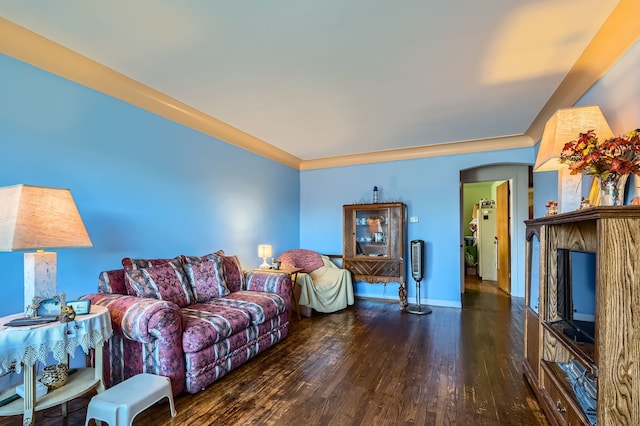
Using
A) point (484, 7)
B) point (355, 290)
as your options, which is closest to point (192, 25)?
point (484, 7)

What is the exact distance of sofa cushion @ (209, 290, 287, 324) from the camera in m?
2.84

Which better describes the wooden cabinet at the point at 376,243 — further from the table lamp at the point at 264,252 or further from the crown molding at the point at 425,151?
the table lamp at the point at 264,252

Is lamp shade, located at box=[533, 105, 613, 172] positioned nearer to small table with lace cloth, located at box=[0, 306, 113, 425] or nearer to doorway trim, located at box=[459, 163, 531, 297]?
small table with lace cloth, located at box=[0, 306, 113, 425]

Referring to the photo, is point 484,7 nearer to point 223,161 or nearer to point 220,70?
point 220,70

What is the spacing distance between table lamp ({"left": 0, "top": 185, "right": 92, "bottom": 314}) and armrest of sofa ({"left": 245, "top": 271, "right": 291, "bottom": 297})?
1861 mm

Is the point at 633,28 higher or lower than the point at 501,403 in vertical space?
higher

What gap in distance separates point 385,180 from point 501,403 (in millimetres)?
3617

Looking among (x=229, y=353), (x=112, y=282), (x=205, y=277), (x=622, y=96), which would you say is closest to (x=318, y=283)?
(x=205, y=277)

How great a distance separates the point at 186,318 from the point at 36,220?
122 cm

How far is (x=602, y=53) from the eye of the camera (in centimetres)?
215

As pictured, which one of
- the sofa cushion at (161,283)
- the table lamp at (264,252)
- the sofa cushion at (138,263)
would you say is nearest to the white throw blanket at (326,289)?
the table lamp at (264,252)

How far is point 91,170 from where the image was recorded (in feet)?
8.27

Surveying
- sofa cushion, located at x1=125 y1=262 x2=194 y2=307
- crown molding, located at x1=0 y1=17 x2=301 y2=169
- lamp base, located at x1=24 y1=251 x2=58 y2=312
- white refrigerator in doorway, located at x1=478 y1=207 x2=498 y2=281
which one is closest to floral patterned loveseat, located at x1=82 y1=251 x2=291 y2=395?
sofa cushion, located at x1=125 y1=262 x2=194 y2=307

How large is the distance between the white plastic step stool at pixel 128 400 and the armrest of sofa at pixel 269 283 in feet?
5.10
